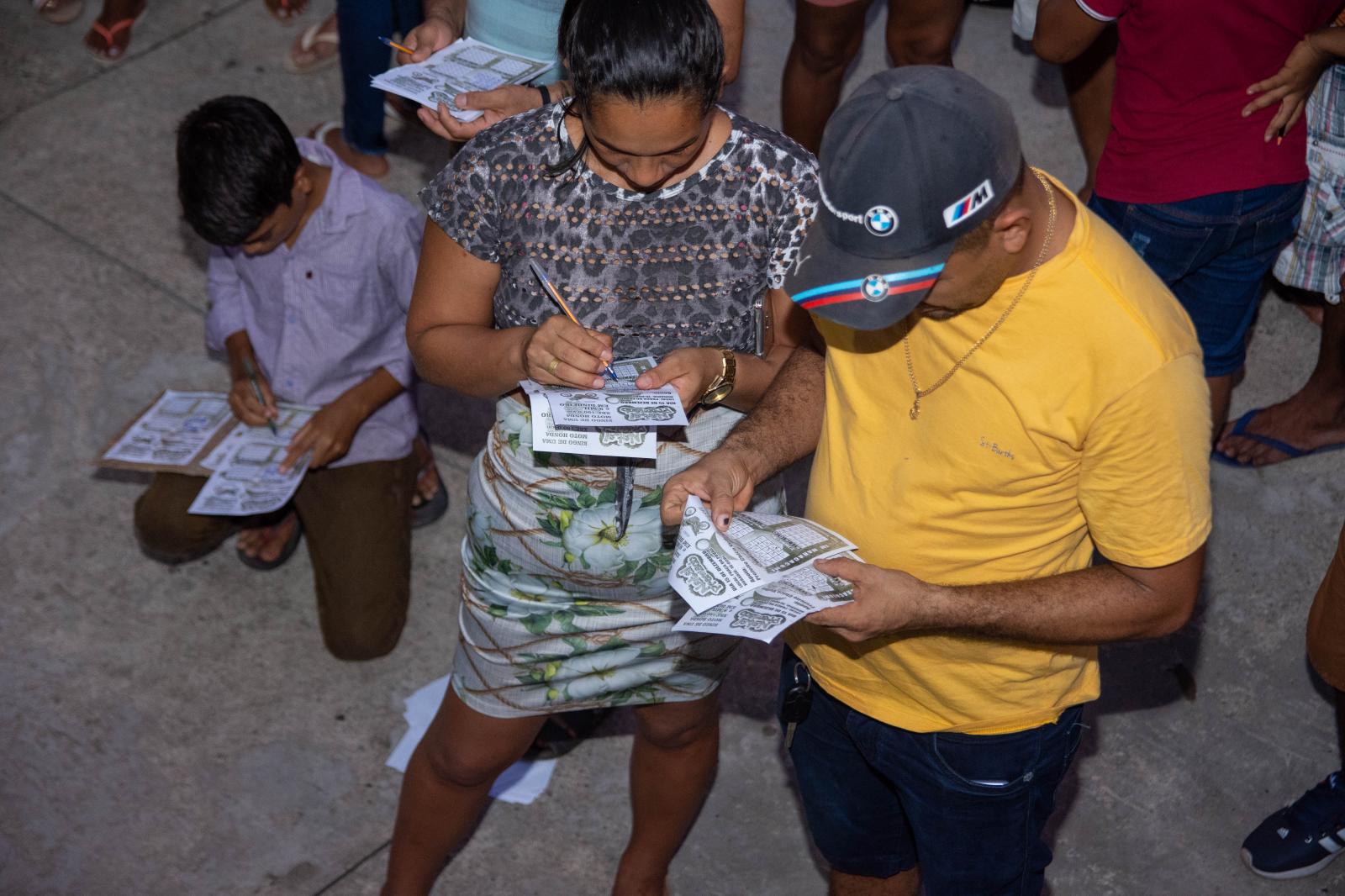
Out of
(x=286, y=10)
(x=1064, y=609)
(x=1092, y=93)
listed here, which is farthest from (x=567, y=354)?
(x=286, y=10)

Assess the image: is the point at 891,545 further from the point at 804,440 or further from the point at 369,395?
the point at 369,395

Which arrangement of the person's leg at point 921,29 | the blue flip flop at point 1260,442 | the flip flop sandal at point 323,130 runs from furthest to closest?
the flip flop sandal at point 323,130 → the person's leg at point 921,29 → the blue flip flop at point 1260,442

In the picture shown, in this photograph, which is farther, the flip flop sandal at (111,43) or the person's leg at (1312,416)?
the flip flop sandal at (111,43)

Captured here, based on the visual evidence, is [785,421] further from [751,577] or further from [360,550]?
[360,550]

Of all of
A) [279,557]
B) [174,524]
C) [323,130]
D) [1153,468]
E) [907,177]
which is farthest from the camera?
[323,130]

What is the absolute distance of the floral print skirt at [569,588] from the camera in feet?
9.24

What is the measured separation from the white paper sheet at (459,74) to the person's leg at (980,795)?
185cm

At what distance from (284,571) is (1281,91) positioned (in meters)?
3.42

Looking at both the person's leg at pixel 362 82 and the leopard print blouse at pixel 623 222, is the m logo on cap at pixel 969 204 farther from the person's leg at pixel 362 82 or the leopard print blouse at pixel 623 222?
the person's leg at pixel 362 82

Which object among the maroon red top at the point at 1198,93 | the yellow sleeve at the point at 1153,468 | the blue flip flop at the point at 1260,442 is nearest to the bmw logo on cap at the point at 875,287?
the yellow sleeve at the point at 1153,468

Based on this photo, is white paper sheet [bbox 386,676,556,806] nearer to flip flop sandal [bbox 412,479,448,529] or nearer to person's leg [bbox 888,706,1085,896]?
flip flop sandal [bbox 412,479,448,529]

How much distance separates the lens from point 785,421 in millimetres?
2713

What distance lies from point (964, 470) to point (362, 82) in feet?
12.6

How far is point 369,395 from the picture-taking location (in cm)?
432
